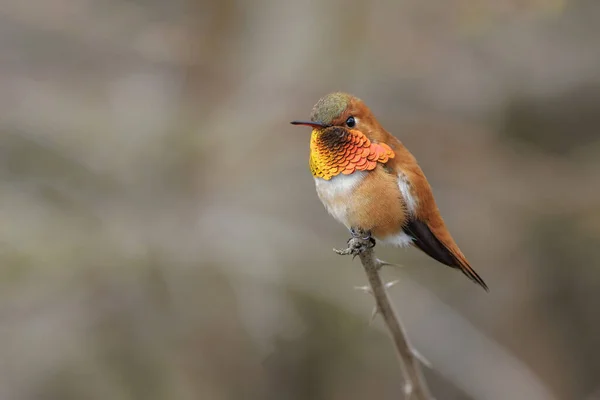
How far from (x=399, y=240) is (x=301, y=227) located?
110 inches

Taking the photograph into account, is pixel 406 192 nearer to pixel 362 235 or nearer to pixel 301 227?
pixel 362 235

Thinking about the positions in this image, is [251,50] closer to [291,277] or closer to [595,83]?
[291,277]

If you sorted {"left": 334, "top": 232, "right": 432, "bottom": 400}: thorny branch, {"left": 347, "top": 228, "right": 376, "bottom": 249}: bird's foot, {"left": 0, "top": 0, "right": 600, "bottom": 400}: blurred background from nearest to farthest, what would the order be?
{"left": 334, "top": 232, "right": 432, "bottom": 400}: thorny branch, {"left": 347, "top": 228, "right": 376, "bottom": 249}: bird's foot, {"left": 0, "top": 0, "right": 600, "bottom": 400}: blurred background

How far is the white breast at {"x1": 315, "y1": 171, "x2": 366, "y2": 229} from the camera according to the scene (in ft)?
5.56

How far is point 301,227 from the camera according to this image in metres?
4.59

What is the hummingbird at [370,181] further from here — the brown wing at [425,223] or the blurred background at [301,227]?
the blurred background at [301,227]

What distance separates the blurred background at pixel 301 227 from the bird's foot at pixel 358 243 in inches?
82.9

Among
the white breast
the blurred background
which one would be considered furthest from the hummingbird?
the blurred background

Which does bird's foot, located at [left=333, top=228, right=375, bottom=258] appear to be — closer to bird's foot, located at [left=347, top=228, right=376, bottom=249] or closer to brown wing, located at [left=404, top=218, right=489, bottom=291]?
bird's foot, located at [left=347, top=228, right=376, bottom=249]

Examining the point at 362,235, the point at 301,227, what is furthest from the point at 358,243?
the point at 301,227

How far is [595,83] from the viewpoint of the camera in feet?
14.8

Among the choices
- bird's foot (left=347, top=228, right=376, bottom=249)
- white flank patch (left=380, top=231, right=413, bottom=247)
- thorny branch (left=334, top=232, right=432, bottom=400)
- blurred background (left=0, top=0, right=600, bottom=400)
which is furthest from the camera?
blurred background (left=0, top=0, right=600, bottom=400)

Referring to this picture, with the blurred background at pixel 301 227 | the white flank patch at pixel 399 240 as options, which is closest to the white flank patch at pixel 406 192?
the white flank patch at pixel 399 240

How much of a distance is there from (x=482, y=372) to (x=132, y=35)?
14.3ft
